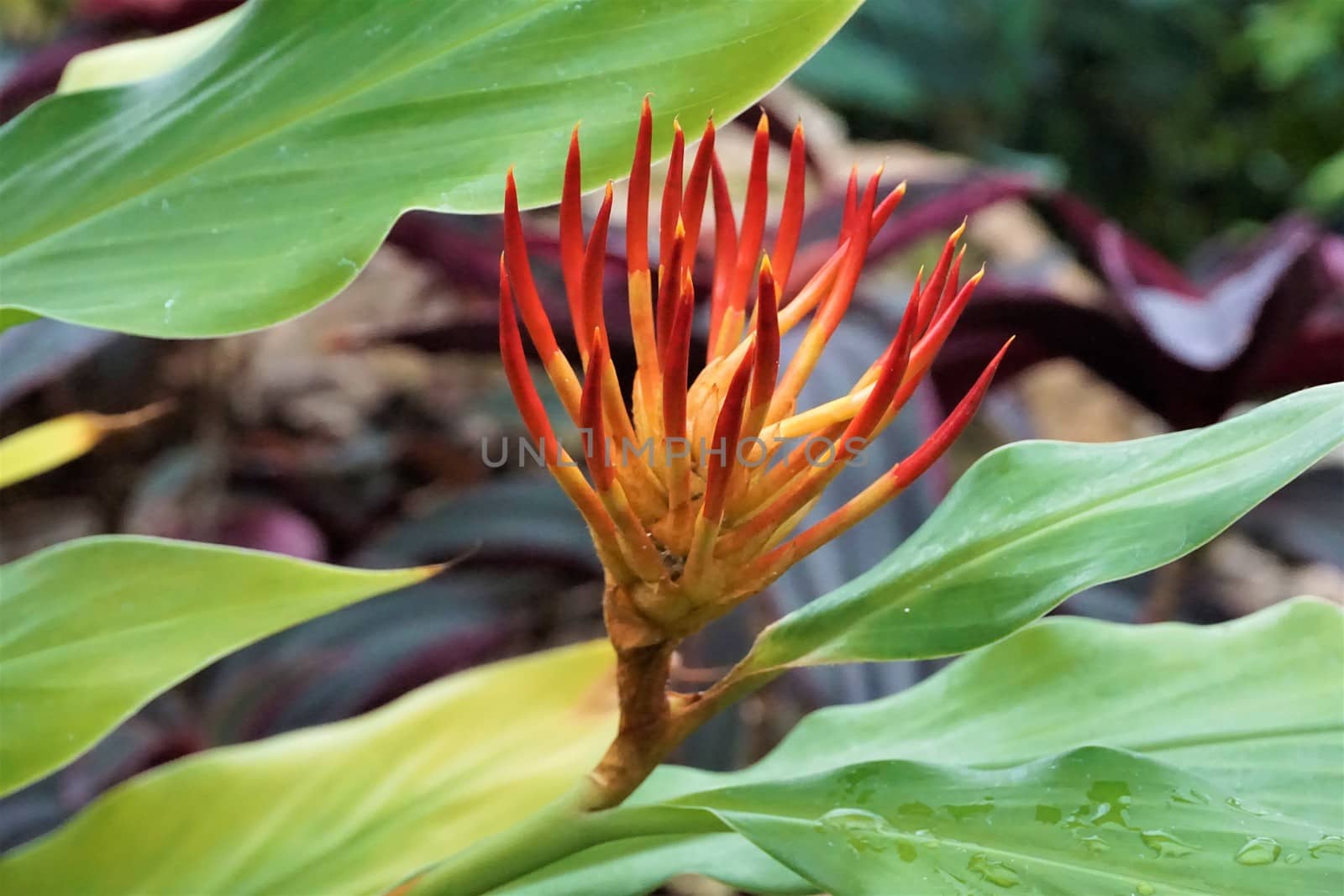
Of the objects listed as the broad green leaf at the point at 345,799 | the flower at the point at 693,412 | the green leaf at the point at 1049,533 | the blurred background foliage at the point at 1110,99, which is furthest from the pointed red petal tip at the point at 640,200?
the blurred background foliage at the point at 1110,99

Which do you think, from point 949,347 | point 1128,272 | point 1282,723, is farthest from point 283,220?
point 1128,272

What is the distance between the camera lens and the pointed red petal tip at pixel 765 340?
191 mm

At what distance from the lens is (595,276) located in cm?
22

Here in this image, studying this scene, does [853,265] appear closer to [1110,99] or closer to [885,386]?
[885,386]

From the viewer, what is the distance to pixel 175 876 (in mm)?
411

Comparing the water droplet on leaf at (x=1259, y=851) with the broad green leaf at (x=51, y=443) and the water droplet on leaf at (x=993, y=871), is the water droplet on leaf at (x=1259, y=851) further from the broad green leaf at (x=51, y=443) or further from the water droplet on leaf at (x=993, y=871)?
the broad green leaf at (x=51, y=443)

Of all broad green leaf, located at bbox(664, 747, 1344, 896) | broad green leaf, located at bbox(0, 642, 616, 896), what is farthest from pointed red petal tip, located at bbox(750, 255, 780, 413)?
broad green leaf, located at bbox(0, 642, 616, 896)

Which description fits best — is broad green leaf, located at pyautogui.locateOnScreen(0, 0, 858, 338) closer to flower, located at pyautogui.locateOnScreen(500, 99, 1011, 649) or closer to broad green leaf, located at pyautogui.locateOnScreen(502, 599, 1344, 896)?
flower, located at pyautogui.locateOnScreen(500, 99, 1011, 649)

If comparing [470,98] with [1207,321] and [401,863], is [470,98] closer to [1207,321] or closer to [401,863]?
[401,863]

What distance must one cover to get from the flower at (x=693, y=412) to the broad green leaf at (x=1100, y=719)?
0.11 m

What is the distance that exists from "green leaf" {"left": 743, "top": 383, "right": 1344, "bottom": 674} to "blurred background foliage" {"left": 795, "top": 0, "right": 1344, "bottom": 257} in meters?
2.10

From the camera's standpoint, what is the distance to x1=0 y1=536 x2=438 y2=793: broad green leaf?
338 mm

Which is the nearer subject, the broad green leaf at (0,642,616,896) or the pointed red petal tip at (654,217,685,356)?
the pointed red petal tip at (654,217,685,356)

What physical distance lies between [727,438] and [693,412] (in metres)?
0.04
